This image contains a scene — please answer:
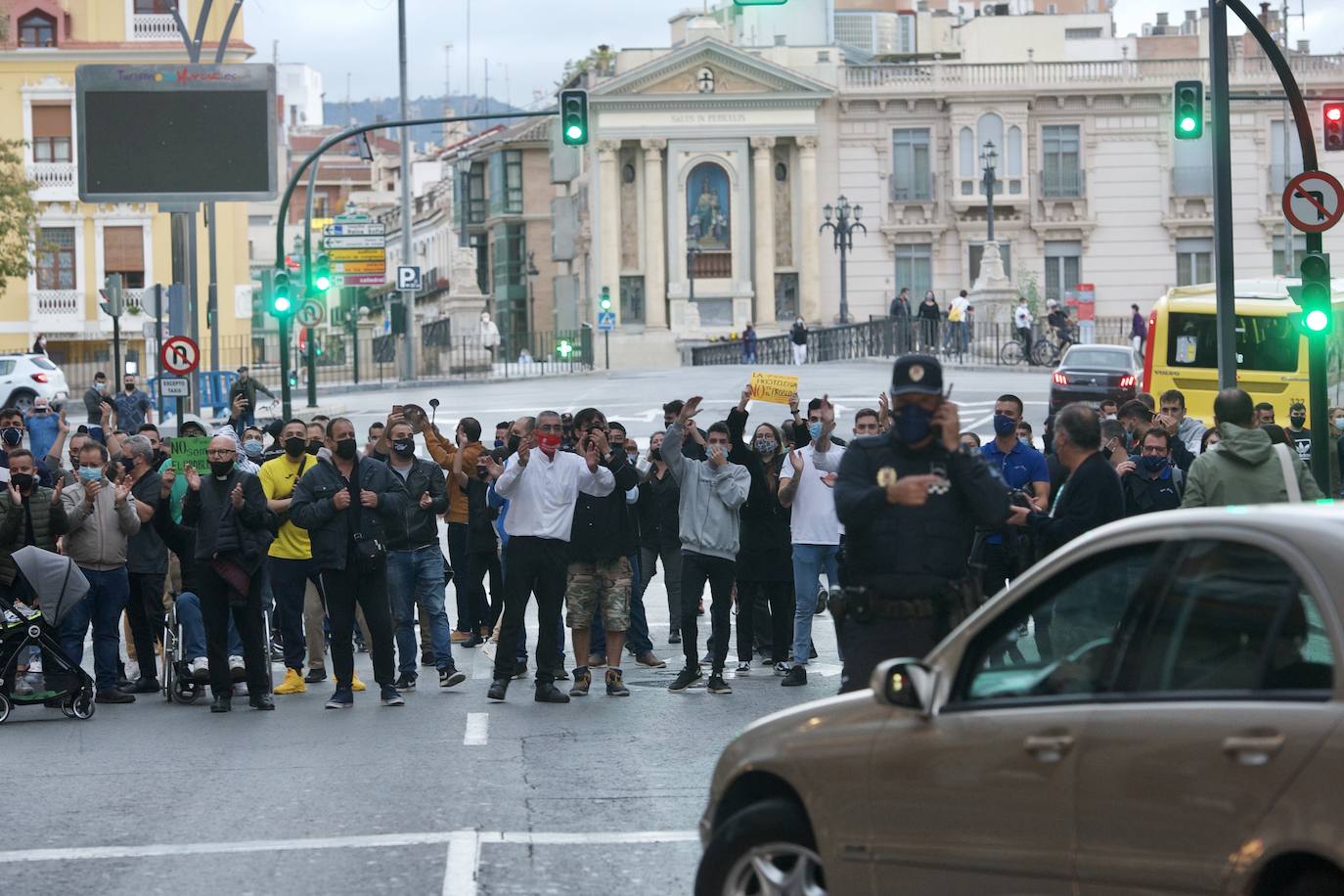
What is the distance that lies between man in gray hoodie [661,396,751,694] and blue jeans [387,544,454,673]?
6.29 ft

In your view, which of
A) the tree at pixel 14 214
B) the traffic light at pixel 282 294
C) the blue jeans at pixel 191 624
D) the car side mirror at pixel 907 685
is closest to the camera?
the car side mirror at pixel 907 685

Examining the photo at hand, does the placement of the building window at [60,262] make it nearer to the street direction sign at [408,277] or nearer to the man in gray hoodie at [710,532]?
the street direction sign at [408,277]

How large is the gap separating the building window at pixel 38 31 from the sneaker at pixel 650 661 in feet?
185

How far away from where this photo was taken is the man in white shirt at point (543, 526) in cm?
1345

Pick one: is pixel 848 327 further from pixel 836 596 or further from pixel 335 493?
pixel 836 596

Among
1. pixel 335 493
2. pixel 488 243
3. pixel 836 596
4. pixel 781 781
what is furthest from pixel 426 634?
pixel 488 243

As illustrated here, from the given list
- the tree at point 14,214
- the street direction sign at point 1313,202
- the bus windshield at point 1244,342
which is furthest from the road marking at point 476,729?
the tree at point 14,214

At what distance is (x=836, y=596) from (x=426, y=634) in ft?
28.0

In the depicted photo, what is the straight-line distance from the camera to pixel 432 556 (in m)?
15.4

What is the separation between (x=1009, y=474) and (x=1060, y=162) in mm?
68762

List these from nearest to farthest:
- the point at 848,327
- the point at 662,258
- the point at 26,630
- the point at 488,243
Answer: the point at 26,630 → the point at 848,327 → the point at 662,258 → the point at 488,243

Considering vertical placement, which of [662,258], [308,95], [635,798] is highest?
[308,95]

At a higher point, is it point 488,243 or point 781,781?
point 488,243

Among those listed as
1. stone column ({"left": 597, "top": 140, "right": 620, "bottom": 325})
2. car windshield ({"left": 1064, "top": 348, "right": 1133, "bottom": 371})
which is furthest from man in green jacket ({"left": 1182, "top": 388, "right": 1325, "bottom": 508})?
stone column ({"left": 597, "top": 140, "right": 620, "bottom": 325})
